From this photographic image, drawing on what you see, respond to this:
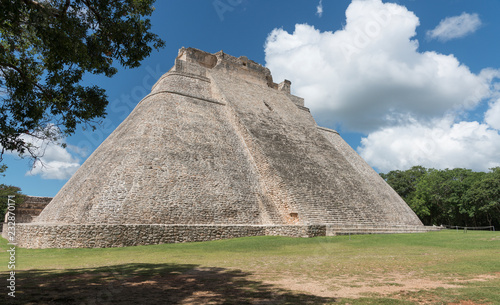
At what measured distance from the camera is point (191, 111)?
18.2m

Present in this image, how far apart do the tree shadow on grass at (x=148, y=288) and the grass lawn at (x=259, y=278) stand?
0.04 feet

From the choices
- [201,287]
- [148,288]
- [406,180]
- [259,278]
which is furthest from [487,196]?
[148,288]

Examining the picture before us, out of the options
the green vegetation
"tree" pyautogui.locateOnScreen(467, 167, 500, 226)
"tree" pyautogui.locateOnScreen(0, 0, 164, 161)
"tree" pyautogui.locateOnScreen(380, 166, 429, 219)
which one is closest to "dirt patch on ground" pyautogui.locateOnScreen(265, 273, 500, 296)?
"tree" pyautogui.locateOnScreen(0, 0, 164, 161)

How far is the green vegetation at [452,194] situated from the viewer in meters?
31.8

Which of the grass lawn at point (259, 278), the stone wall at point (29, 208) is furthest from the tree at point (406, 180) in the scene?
the stone wall at point (29, 208)

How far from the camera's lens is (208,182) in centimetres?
1463

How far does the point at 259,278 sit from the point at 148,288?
1958mm

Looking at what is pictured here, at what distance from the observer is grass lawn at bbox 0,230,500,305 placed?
4.41 meters

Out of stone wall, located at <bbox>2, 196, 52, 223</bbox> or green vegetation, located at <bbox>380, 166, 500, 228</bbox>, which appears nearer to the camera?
stone wall, located at <bbox>2, 196, 52, 223</bbox>

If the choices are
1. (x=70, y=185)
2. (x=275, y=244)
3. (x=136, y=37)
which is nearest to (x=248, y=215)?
(x=275, y=244)

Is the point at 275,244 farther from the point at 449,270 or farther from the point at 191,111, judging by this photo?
the point at 191,111

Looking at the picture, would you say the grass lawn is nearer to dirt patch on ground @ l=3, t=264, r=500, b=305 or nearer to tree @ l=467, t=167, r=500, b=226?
dirt patch on ground @ l=3, t=264, r=500, b=305

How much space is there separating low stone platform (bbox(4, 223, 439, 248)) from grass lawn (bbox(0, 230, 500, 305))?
823 mm

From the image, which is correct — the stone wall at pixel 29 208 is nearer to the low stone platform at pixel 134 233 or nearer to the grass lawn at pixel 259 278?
the low stone platform at pixel 134 233
